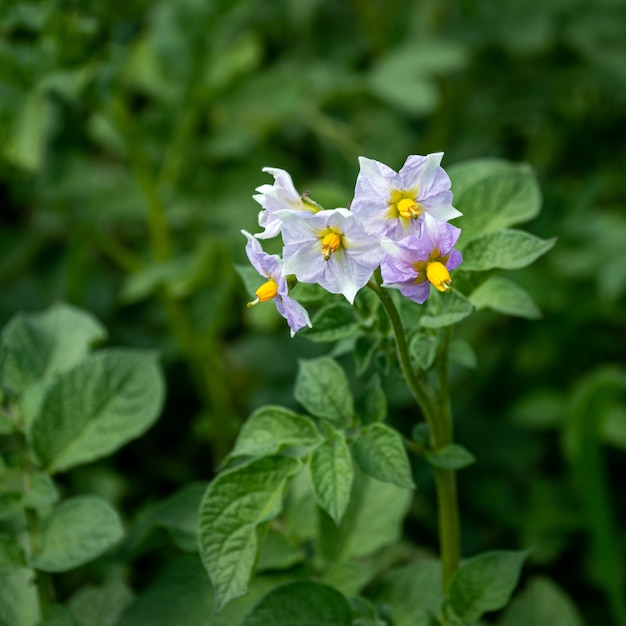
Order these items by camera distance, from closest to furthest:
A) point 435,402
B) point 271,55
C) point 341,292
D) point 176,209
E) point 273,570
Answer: point 341,292 < point 435,402 < point 273,570 < point 176,209 < point 271,55

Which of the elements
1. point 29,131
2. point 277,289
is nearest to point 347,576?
point 277,289

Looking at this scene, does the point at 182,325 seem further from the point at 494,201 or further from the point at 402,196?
the point at 402,196

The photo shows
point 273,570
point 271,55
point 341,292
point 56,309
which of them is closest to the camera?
point 341,292

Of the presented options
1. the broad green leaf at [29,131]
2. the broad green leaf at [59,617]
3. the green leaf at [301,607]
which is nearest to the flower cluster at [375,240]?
the green leaf at [301,607]

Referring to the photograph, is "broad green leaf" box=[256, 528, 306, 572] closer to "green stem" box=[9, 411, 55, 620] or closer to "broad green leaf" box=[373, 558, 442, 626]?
"broad green leaf" box=[373, 558, 442, 626]

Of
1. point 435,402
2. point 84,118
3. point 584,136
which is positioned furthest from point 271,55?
point 435,402

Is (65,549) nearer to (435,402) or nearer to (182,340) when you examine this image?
(435,402)

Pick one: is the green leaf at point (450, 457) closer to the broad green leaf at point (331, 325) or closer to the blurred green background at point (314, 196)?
the broad green leaf at point (331, 325)
